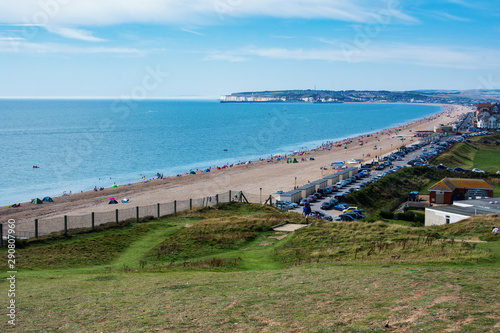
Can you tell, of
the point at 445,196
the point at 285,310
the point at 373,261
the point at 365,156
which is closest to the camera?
the point at 285,310

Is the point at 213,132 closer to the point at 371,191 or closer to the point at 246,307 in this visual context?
the point at 371,191

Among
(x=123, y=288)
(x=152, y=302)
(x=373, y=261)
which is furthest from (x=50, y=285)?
(x=373, y=261)

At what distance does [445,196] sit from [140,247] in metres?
27.6

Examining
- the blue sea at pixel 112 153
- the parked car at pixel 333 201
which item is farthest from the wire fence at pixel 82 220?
the blue sea at pixel 112 153

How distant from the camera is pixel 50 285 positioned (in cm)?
1161

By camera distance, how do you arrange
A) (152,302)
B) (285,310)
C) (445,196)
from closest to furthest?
(285,310) < (152,302) < (445,196)

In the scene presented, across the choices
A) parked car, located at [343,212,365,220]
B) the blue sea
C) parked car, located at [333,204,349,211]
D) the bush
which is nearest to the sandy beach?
the blue sea

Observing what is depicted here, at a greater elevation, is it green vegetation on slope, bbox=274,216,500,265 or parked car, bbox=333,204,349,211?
green vegetation on slope, bbox=274,216,500,265

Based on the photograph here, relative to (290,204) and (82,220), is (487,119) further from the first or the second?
(82,220)

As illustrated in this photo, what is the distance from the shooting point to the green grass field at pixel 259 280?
27.2 feet

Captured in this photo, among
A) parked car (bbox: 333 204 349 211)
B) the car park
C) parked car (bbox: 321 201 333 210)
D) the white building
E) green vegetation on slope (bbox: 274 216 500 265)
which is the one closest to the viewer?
green vegetation on slope (bbox: 274 216 500 265)

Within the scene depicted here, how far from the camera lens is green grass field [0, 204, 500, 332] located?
8.28 metres

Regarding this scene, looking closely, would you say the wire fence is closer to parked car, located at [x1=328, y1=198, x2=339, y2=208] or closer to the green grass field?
the green grass field

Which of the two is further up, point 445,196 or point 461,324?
point 461,324
